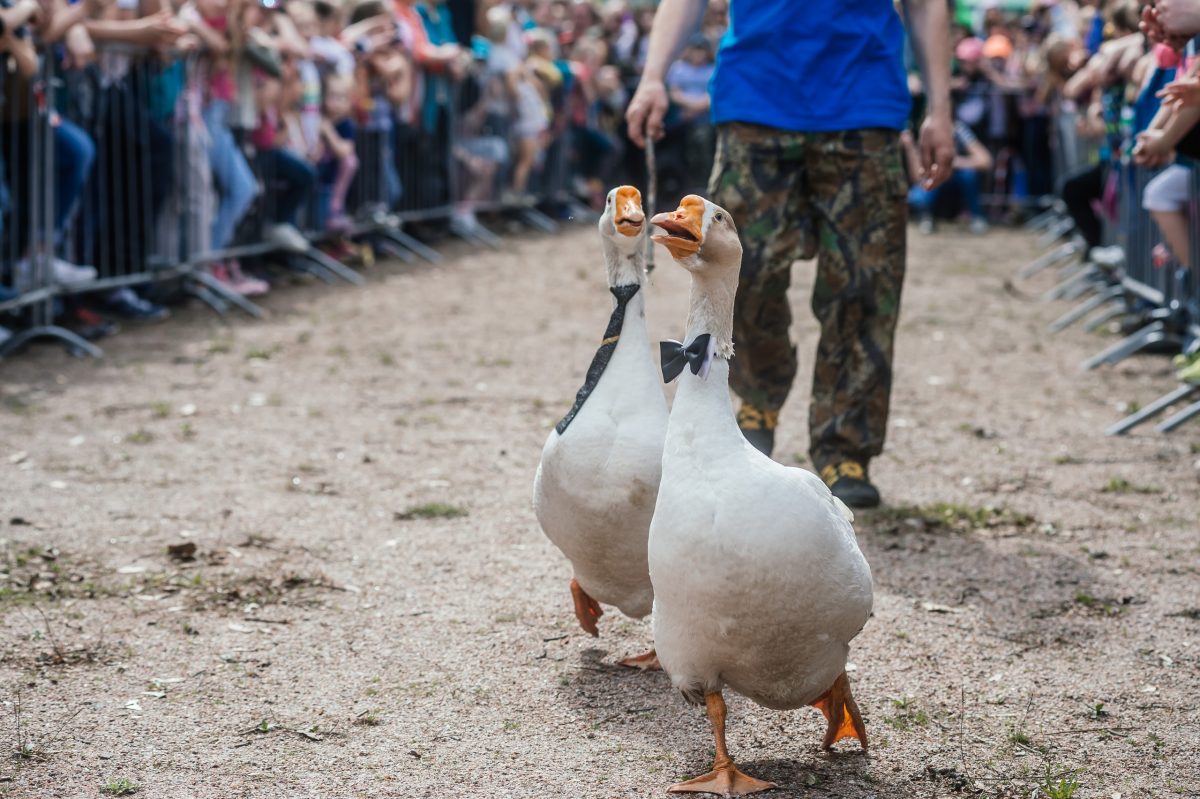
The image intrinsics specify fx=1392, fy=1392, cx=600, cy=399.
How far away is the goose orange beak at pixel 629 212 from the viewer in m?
3.71

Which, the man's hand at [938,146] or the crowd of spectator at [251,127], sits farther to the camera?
the crowd of spectator at [251,127]

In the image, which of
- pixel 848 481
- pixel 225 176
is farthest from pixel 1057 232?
pixel 848 481

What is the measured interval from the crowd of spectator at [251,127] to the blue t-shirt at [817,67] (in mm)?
4714

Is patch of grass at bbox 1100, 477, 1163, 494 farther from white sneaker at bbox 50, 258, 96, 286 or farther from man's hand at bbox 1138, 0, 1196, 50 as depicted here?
white sneaker at bbox 50, 258, 96, 286

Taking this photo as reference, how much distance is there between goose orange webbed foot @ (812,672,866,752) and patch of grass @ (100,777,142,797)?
1.63 metres

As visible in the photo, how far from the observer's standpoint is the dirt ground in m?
3.42

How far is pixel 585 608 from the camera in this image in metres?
4.07

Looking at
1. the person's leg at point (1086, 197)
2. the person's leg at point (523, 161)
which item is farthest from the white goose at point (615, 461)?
the person's leg at point (523, 161)

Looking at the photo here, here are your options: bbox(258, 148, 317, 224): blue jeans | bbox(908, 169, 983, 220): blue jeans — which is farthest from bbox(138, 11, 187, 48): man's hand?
bbox(908, 169, 983, 220): blue jeans

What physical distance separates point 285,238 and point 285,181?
0.46m

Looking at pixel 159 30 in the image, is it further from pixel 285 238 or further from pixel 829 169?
pixel 829 169

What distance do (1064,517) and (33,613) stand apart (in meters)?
3.79

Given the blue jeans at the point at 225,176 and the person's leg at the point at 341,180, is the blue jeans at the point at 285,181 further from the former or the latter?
the person's leg at the point at 341,180

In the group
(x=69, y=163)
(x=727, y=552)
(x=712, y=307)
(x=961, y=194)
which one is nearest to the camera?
(x=727, y=552)
